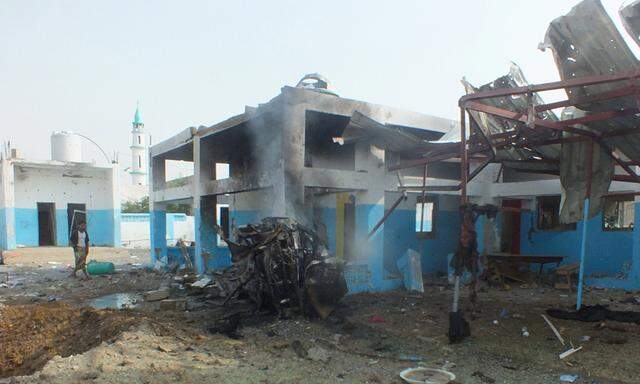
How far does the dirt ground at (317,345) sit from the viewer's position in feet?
15.7

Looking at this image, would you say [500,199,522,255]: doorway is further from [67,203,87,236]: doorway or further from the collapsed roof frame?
[67,203,87,236]: doorway

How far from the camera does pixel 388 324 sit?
700 cm

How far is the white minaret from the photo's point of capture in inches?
1782

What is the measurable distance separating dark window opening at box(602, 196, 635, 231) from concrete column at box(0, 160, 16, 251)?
2302cm

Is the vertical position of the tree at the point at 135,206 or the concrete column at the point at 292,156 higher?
the concrete column at the point at 292,156

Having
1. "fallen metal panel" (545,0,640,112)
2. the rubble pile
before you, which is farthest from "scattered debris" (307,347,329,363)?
"fallen metal panel" (545,0,640,112)

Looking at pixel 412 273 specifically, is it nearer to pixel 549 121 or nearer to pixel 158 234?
pixel 549 121

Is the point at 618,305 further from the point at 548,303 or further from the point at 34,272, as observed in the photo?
the point at 34,272

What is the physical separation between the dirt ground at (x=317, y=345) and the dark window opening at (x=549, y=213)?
3.30m

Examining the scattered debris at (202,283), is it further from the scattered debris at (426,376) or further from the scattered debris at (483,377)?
the scattered debris at (483,377)

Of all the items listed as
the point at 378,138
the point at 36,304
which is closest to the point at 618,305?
the point at 378,138

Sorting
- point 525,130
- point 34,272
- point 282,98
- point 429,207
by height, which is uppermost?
point 282,98

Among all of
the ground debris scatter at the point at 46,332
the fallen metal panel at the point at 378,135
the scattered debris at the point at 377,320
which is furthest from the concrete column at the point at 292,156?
the ground debris scatter at the point at 46,332

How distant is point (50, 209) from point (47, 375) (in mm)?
21369
